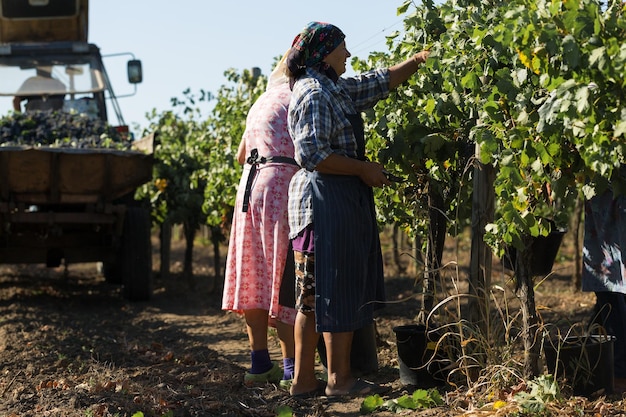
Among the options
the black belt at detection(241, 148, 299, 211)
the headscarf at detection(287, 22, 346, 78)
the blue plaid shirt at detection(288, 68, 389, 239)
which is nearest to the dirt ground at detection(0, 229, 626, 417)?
the blue plaid shirt at detection(288, 68, 389, 239)

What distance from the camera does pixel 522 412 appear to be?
3.71 m

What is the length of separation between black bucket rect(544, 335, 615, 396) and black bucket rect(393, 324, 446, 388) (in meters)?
0.58

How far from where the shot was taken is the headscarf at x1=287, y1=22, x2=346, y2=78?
14.3 ft

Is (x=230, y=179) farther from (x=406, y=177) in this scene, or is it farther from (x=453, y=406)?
(x=453, y=406)

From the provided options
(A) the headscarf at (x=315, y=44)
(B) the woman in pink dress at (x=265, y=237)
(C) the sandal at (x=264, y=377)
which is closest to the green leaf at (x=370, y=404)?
(B) the woman in pink dress at (x=265, y=237)

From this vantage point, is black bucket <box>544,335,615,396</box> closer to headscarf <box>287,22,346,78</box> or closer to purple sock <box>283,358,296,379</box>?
purple sock <box>283,358,296,379</box>

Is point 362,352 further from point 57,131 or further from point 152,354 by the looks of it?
point 57,131

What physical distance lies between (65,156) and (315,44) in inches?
165

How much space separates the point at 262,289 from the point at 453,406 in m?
1.26

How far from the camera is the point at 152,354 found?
6.20 m

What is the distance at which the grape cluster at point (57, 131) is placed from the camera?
8.72 meters

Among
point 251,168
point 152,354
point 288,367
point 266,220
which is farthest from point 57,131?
point 288,367

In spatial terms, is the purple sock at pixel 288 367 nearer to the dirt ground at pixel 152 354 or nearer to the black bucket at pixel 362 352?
the dirt ground at pixel 152 354

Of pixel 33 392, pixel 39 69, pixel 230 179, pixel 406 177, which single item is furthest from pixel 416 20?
pixel 39 69
